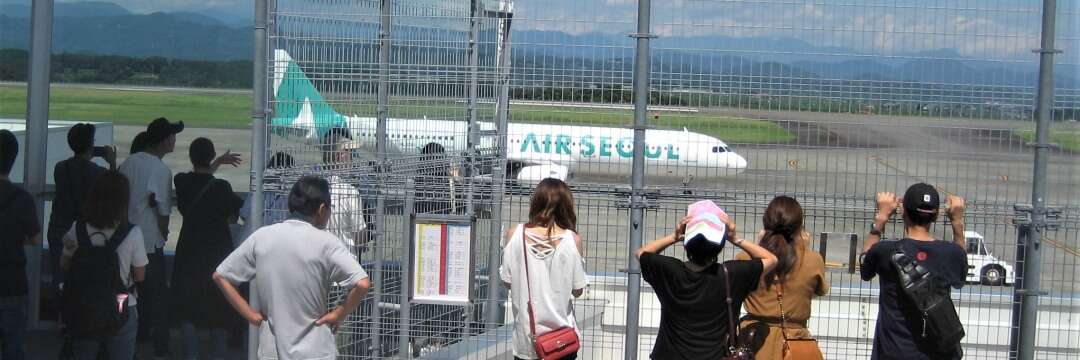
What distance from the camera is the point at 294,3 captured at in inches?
281

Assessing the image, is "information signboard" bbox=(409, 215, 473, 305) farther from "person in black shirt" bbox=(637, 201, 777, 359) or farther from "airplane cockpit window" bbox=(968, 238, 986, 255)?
"airplane cockpit window" bbox=(968, 238, 986, 255)

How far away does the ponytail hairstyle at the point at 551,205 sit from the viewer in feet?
18.7

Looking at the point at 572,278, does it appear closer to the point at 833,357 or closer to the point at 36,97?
the point at 833,357

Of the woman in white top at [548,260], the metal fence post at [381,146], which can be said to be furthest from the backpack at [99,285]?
the woman in white top at [548,260]

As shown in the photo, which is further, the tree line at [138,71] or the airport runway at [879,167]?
the tree line at [138,71]

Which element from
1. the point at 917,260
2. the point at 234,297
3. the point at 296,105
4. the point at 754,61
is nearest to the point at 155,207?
the point at 296,105

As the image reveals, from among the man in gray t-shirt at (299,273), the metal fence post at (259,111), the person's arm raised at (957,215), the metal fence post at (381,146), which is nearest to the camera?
the man in gray t-shirt at (299,273)

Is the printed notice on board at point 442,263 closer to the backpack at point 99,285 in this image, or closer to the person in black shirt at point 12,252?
the backpack at point 99,285

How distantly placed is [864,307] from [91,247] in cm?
494

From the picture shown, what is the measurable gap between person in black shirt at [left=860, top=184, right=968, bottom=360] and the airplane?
3.99 ft

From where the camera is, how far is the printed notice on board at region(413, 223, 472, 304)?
22.6ft

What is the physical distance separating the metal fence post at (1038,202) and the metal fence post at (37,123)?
245 inches

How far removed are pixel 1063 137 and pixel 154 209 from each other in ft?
18.9

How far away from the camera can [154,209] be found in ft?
25.9
